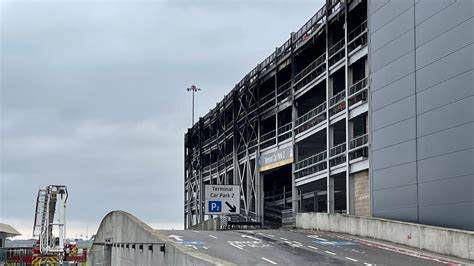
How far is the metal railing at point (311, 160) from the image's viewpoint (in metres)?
49.3

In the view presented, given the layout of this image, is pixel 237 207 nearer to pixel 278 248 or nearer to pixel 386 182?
pixel 386 182

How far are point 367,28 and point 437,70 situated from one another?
9.12 m

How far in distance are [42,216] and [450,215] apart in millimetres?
25388

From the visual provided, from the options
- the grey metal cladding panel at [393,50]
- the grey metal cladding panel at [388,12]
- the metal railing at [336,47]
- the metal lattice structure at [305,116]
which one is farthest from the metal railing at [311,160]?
the grey metal cladding panel at [388,12]

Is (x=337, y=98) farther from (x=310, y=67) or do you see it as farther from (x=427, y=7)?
(x=427, y=7)

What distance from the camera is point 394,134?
36.9m

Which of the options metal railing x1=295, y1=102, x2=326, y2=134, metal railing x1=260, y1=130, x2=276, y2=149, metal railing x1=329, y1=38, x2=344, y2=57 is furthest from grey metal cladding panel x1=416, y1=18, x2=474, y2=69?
metal railing x1=260, y1=130, x2=276, y2=149

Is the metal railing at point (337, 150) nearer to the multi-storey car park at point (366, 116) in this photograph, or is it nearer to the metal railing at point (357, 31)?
the multi-storey car park at point (366, 116)

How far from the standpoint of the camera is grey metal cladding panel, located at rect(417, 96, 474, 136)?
29.9 metres

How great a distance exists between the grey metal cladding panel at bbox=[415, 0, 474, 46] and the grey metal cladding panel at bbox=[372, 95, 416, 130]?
9.96ft

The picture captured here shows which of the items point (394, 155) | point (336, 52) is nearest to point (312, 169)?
point (336, 52)

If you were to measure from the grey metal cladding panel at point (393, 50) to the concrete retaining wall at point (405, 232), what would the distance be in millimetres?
8540

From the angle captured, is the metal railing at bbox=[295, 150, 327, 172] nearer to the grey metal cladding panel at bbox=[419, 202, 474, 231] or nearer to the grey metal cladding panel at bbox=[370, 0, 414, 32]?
the grey metal cladding panel at bbox=[370, 0, 414, 32]

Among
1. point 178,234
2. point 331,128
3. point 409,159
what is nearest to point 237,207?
point 331,128
